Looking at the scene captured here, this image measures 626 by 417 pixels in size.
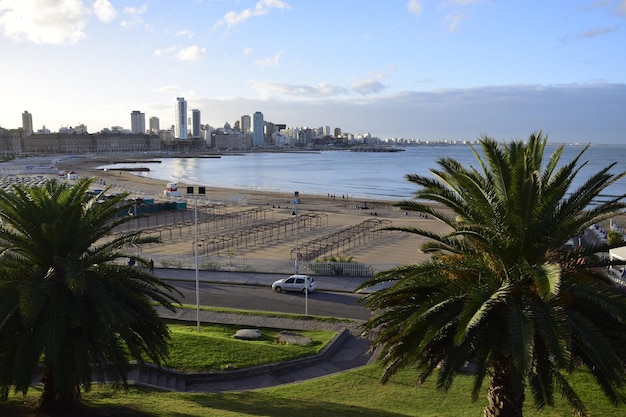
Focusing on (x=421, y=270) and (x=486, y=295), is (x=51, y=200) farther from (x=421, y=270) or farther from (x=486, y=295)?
(x=486, y=295)

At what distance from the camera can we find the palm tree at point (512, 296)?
7.29m

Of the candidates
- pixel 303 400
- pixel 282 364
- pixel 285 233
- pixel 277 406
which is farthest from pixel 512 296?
pixel 285 233

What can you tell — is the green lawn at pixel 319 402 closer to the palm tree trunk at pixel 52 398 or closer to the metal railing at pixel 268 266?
the palm tree trunk at pixel 52 398

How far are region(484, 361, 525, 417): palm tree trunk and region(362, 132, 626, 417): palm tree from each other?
0.6 inches

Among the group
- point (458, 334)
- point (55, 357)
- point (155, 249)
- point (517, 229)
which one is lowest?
point (155, 249)

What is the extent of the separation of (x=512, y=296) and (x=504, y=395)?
1.82 metres

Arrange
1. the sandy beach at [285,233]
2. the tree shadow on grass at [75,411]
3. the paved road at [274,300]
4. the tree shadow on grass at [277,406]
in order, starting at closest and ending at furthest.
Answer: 1. the tree shadow on grass at [75,411]
2. the tree shadow on grass at [277,406]
3. the paved road at [274,300]
4. the sandy beach at [285,233]

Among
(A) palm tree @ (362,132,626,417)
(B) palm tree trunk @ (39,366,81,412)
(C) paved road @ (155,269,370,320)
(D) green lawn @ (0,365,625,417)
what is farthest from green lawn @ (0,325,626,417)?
(C) paved road @ (155,269,370,320)

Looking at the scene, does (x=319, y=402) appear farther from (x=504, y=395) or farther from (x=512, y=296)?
(x=512, y=296)

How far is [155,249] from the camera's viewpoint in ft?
120

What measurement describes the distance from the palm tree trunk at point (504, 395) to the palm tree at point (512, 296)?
2cm

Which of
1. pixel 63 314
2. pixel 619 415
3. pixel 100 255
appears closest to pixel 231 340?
pixel 100 255

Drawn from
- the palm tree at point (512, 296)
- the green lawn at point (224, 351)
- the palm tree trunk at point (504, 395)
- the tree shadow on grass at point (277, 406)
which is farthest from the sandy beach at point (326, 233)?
the palm tree trunk at point (504, 395)

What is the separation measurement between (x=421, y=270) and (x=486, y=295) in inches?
59.5
